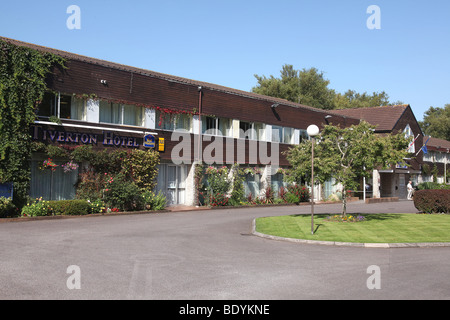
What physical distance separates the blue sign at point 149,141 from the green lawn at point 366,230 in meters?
8.68

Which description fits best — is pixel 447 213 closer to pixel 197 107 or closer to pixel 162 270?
pixel 197 107

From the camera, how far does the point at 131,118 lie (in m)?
23.9

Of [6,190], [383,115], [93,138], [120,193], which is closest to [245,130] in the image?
[93,138]

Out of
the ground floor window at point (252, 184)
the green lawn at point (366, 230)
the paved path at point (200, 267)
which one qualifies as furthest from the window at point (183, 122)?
the paved path at point (200, 267)

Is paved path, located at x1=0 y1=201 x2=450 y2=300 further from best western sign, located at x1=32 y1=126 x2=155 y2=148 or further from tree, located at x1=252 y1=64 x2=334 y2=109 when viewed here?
tree, located at x1=252 y1=64 x2=334 y2=109

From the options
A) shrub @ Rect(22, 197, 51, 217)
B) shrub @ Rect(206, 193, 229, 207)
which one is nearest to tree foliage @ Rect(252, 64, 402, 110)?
shrub @ Rect(206, 193, 229, 207)

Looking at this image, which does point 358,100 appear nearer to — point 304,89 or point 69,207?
point 304,89

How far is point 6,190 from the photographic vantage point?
1850 cm

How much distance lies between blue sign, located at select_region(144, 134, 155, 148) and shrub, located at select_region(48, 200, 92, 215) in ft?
17.4

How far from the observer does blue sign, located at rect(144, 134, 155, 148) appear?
2375 centimetres

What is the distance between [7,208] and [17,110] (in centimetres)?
414

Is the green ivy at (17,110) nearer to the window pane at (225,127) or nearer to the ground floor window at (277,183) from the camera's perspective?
the window pane at (225,127)

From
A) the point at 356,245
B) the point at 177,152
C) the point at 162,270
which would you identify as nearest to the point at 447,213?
the point at 356,245
